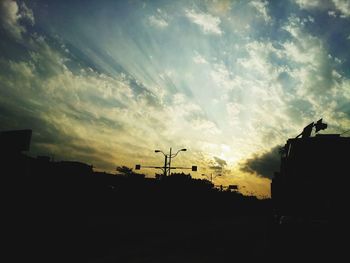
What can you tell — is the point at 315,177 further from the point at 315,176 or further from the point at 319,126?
the point at 319,126

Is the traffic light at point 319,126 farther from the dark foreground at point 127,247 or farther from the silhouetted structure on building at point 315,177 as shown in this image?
the dark foreground at point 127,247

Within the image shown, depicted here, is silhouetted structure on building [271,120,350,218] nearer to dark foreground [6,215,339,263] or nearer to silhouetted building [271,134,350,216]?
silhouetted building [271,134,350,216]

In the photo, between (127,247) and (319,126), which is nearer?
(127,247)

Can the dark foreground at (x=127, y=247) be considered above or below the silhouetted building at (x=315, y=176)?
below

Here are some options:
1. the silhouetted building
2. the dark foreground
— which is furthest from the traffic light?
the dark foreground

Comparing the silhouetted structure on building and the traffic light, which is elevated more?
the traffic light

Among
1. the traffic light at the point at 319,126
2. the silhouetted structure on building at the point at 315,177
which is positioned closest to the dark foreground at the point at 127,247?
the silhouetted structure on building at the point at 315,177

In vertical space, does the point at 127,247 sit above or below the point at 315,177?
below

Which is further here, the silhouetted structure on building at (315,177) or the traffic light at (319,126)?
the traffic light at (319,126)

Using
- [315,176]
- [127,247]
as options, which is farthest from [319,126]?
[127,247]

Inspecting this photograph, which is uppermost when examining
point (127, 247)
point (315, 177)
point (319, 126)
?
point (319, 126)

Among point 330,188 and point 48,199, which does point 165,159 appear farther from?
point 330,188

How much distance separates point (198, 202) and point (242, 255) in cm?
3471

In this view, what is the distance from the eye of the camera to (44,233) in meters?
13.5
